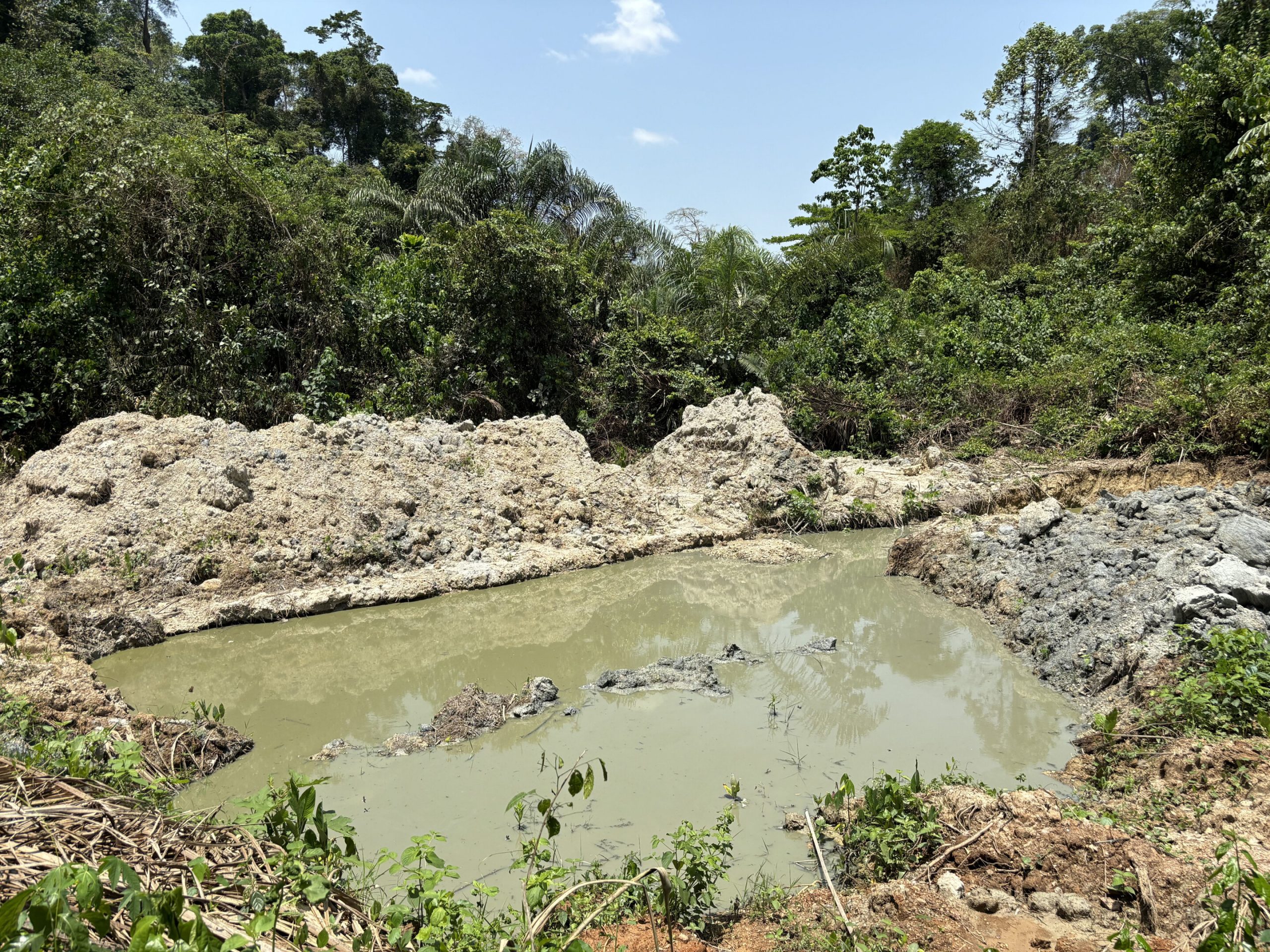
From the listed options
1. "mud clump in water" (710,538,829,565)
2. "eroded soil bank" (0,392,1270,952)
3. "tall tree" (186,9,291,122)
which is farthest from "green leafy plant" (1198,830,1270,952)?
"tall tree" (186,9,291,122)

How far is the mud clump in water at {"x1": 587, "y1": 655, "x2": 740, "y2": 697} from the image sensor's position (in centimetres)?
604

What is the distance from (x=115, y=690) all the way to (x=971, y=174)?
3161cm

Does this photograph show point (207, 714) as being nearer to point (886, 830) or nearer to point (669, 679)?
point (669, 679)

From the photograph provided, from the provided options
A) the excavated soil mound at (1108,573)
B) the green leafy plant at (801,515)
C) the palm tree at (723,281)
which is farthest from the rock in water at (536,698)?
the palm tree at (723,281)

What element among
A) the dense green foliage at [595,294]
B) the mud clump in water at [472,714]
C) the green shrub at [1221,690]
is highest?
the dense green foliage at [595,294]

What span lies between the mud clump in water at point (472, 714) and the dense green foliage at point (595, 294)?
827 cm

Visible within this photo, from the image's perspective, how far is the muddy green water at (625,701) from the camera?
439 cm

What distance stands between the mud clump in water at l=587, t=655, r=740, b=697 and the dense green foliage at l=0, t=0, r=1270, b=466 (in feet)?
23.7

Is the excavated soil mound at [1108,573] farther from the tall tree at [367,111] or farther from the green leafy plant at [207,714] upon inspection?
the tall tree at [367,111]

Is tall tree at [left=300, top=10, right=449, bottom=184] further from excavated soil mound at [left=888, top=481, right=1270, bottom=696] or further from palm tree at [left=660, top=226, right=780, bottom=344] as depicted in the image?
excavated soil mound at [left=888, top=481, right=1270, bottom=696]

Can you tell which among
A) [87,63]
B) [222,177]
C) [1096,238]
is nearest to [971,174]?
[1096,238]

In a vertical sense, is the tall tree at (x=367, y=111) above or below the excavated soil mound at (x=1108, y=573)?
above

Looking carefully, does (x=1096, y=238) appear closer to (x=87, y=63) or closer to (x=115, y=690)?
(x=115, y=690)

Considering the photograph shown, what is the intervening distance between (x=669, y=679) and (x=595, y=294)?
37.0ft
